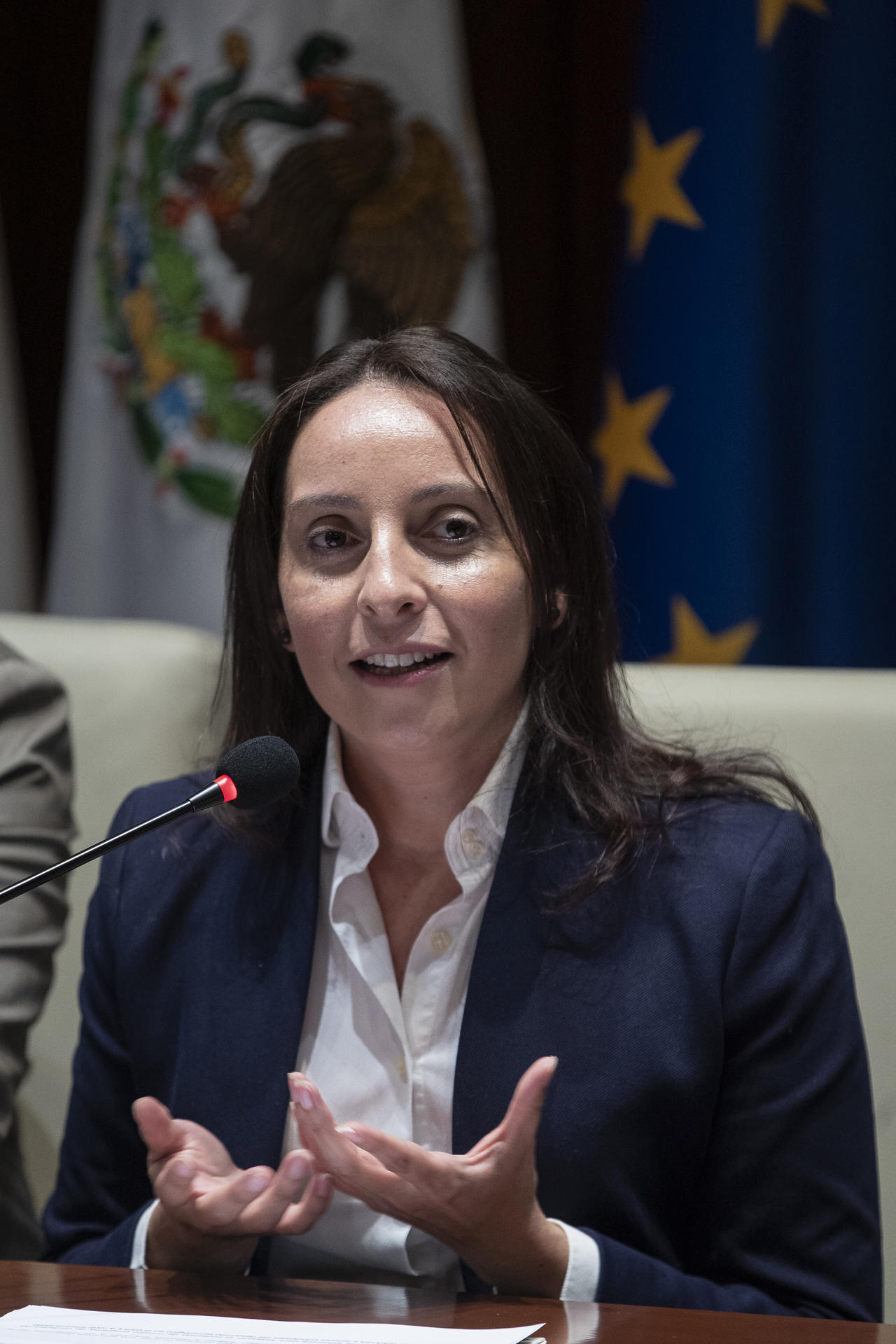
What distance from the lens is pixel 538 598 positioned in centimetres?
117

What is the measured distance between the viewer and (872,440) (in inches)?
77.8

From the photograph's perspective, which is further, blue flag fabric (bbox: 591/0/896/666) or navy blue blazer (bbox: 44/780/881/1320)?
blue flag fabric (bbox: 591/0/896/666)

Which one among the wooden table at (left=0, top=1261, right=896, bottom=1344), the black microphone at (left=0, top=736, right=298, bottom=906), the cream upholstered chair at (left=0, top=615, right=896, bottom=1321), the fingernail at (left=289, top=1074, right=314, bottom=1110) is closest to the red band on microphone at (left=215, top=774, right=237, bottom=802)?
the black microphone at (left=0, top=736, right=298, bottom=906)

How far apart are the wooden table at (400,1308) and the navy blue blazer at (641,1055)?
0.15 meters

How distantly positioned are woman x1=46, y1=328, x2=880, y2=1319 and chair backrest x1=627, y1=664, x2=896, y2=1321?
28cm

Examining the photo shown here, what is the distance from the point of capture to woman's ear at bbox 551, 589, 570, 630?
1221mm

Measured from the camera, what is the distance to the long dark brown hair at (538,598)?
116cm

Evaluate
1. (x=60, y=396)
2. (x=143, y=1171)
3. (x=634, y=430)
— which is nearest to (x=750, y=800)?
(x=143, y=1171)

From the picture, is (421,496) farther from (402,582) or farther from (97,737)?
(97,737)

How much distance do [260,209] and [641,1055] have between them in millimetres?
1517

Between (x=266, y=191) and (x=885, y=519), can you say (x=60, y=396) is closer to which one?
(x=266, y=191)

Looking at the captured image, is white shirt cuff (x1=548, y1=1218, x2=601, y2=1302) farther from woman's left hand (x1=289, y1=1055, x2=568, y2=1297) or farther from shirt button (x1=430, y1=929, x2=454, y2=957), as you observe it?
shirt button (x1=430, y1=929, x2=454, y2=957)

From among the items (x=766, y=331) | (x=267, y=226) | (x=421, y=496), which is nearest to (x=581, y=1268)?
(x=421, y=496)

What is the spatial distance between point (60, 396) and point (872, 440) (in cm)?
160
